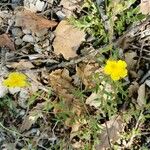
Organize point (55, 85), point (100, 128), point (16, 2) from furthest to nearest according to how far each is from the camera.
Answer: point (16, 2) < point (55, 85) < point (100, 128)

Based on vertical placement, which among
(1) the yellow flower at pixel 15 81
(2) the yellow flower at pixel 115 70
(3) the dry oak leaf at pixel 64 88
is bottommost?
(3) the dry oak leaf at pixel 64 88

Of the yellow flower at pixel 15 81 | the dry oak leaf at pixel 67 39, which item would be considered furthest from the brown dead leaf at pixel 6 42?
the yellow flower at pixel 15 81

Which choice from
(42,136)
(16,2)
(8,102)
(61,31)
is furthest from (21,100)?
(16,2)

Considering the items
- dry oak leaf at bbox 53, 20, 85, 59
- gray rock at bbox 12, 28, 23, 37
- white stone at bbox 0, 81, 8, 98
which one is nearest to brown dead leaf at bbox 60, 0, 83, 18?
dry oak leaf at bbox 53, 20, 85, 59

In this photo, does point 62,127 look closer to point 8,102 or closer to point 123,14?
point 8,102

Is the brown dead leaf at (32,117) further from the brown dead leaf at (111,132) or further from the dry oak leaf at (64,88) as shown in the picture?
the brown dead leaf at (111,132)

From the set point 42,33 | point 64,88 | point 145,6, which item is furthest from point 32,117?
point 145,6
